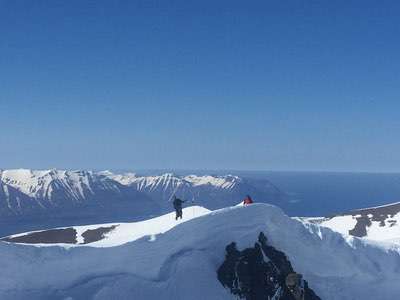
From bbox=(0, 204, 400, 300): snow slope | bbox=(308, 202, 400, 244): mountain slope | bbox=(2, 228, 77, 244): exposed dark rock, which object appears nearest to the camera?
bbox=(0, 204, 400, 300): snow slope

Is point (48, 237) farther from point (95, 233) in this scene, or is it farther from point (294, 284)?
point (294, 284)

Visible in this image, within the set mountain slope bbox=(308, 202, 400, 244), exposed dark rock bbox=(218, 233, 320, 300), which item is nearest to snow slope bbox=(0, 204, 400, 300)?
exposed dark rock bbox=(218, 233, 320, 300)

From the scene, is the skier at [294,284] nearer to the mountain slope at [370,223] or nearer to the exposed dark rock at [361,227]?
the mountain slope at [370,223]

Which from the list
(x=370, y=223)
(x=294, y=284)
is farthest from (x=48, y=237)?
(x=294, y=284)

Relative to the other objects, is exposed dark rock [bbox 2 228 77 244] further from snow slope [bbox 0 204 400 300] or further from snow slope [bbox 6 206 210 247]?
snow slope [bbox 0 204 400 300]

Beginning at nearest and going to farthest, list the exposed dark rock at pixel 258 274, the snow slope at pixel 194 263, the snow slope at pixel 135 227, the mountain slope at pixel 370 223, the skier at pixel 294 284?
1. the skier at pixel 294 284
2. the snow slope at pixel 194 263
3. the exposed dark rock at pixel 258 274
4. the snow slope at pixel 135 227
5. the mountain slope at pixel 370 223

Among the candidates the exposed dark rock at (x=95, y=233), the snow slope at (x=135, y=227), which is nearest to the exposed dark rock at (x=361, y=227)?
the snow slope at (x=135, y=227)
